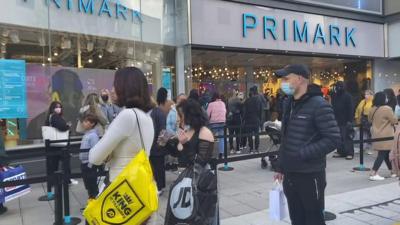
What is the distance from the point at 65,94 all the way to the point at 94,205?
837 centimetres

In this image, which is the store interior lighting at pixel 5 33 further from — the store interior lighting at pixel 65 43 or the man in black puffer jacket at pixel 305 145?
the man in black puffer jacket at pixel 305 145

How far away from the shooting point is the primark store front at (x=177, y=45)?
9781 mm

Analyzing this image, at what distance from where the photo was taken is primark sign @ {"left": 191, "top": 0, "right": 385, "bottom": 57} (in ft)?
43.6

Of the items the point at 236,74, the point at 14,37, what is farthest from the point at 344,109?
the point at 236,74

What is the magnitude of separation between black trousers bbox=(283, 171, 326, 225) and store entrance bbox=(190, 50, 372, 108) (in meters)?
13.5

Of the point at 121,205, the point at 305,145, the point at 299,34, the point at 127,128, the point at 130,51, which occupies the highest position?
the point at 299,34

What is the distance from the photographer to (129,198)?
2498 millimetres

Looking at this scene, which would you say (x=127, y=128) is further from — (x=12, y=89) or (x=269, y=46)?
(x=269, y=46)

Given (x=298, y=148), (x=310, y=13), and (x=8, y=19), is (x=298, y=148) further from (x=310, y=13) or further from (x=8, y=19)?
(x=310, y=13)

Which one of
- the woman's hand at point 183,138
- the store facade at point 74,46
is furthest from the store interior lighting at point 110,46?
the woman's hand at point 183,138

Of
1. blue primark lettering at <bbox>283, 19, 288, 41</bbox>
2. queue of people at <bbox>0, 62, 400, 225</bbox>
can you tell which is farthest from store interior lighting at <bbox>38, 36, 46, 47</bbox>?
blue primark lettering at <bbox>283, 19, 288, 41</bbox>

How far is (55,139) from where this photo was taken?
26.7 feet

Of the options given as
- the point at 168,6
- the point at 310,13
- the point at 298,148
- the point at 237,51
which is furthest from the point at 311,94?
the point at 310,13

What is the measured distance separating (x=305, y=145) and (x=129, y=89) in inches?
68.5
